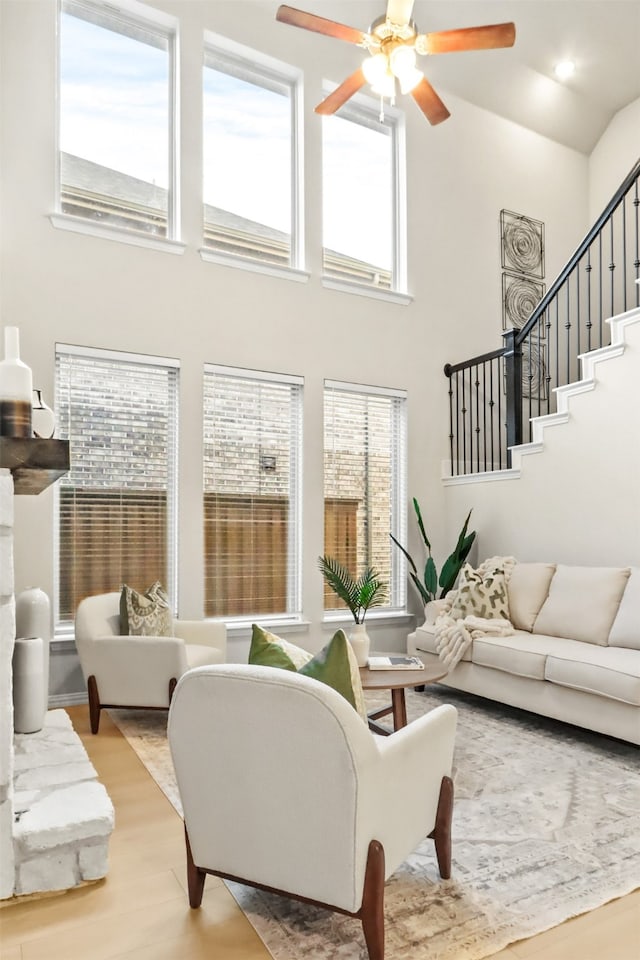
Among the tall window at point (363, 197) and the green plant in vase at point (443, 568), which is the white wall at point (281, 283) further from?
the green plant in vase at point (443, 568)

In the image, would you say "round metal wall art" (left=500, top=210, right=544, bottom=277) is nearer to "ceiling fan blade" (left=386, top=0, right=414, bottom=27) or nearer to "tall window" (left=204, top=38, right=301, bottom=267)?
"tall window" (left=204, top=38, right=301, bottom=267)

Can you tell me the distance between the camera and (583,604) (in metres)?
4.13

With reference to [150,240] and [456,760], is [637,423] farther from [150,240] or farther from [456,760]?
[150,240]

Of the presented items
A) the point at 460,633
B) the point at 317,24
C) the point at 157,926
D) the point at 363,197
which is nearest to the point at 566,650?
the point at 460,633

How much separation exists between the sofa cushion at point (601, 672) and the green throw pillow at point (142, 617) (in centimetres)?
219

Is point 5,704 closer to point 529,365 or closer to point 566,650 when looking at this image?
point 566,650

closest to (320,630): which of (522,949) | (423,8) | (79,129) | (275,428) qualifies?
(275,428)

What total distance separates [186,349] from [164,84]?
200 centimetres

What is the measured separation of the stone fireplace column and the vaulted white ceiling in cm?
478

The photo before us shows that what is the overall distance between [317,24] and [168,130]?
6.41ft

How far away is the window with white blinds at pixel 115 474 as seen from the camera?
441cm

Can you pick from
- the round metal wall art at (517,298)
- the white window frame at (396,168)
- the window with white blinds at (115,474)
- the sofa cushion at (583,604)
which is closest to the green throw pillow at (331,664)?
the sofa cushion at (583,604)

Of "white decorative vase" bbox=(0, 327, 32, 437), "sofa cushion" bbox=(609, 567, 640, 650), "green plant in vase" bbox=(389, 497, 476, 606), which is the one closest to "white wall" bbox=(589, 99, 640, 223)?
"green plant in vase" bbox=(389, 497, 476, 606)

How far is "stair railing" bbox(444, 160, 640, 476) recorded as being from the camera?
527cm
